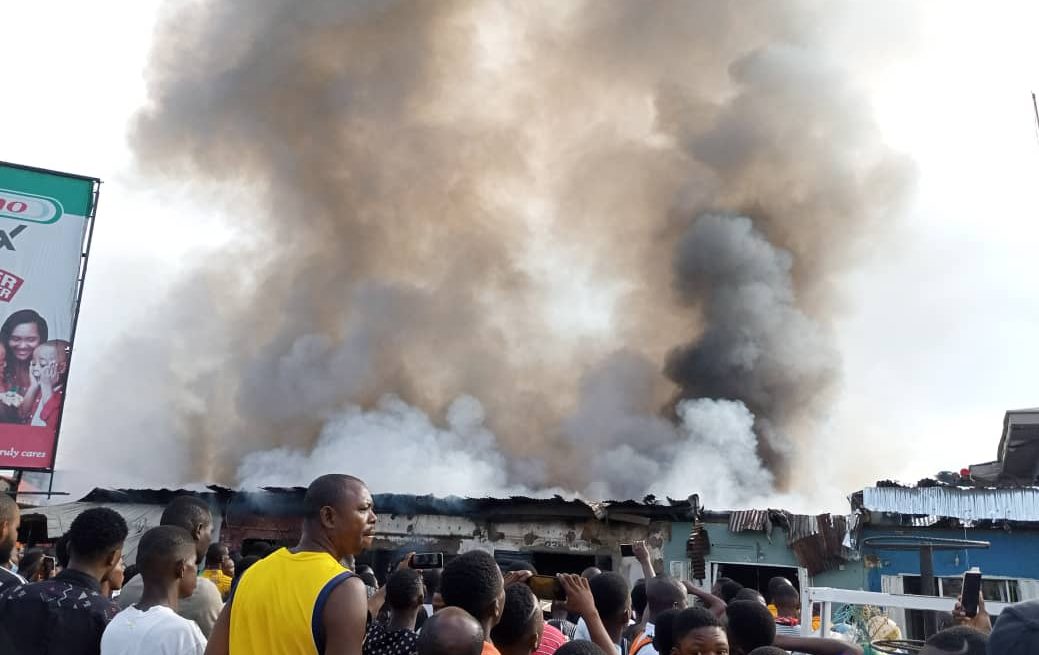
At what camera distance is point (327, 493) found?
8.55ft

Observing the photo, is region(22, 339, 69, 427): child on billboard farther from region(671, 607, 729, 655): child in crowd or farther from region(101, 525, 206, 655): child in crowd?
region(671, 607, 729, 655): child in crowd

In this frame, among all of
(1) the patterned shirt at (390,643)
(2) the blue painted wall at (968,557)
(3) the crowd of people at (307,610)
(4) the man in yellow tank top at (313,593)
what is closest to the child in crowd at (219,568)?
(3) the crowd of people at (307,610)

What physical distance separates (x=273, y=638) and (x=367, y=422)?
74.1 feet

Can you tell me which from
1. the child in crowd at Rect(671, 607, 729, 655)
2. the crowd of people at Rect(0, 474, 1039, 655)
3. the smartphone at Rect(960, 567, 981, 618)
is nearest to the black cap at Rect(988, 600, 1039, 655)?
the crowd of people at Rect(0, 474, 1039, 655)

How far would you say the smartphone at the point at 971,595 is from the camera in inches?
139

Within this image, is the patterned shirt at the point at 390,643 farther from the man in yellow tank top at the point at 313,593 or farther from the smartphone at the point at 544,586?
the smartphone at the point at 544,586

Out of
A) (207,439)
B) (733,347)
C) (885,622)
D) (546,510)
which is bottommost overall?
(885,622)

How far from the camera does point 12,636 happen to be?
2.74m

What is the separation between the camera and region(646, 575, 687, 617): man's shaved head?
12.6 feet

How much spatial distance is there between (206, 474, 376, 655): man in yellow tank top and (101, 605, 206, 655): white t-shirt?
0.42ft

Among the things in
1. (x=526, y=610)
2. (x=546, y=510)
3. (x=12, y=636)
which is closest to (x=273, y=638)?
(x=526, y=610)

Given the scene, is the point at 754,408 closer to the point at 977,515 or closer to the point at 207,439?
the point at 977,515

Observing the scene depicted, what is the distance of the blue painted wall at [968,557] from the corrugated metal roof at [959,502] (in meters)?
0.22

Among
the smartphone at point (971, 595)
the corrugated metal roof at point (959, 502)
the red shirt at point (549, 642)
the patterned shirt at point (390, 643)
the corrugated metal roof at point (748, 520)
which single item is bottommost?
the patterned shirt at point (390, 643)
